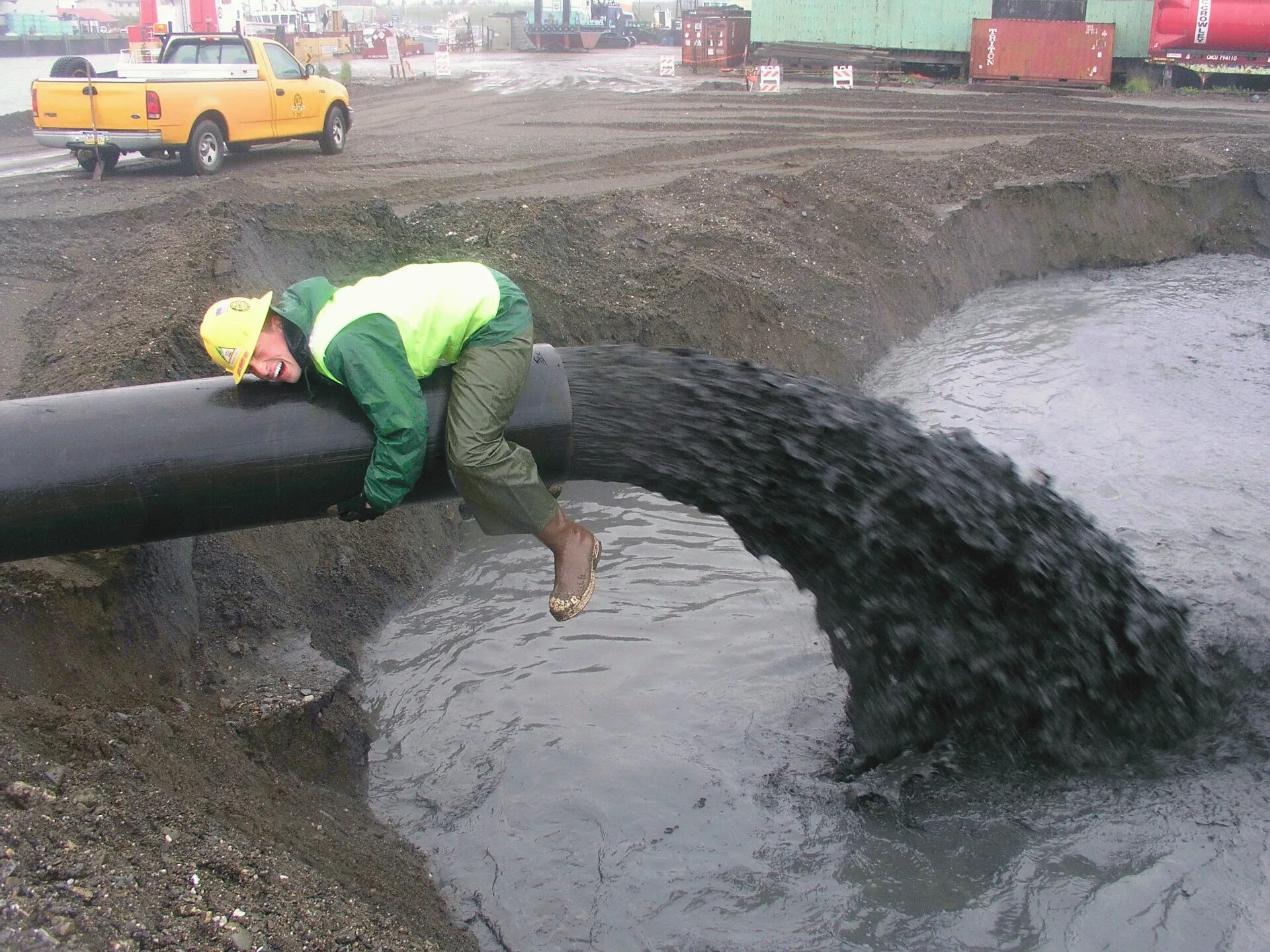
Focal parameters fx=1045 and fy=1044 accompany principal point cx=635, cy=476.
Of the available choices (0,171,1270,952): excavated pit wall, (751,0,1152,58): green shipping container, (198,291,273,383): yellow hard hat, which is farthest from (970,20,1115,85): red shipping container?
(198,291,273,383): yellow hard hat

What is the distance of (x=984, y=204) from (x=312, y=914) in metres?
13.0

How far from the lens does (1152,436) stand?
8.77 meters

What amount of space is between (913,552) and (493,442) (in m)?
→ 1.84

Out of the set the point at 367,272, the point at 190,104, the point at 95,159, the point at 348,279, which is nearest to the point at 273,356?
the point at 348,279

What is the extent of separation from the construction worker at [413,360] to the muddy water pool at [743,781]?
1.14m

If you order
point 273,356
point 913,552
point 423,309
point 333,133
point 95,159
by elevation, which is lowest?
point 913,552

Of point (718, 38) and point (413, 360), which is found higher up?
point (718, 38)

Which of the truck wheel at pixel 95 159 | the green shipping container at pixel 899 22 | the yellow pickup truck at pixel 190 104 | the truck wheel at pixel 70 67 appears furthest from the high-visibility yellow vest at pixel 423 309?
the green shipping container at pixel 899 22

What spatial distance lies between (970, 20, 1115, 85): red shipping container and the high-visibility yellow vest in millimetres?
26054

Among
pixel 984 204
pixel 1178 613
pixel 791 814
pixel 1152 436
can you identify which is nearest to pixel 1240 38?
pixel 984 204

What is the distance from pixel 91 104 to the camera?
13438 millimetres

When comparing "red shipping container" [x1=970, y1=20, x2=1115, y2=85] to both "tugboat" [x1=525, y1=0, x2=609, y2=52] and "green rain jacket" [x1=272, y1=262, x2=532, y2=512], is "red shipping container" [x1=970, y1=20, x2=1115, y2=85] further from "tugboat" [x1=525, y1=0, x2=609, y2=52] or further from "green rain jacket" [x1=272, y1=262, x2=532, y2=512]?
"green rain jacket" [x1=272, y1=262, x2=532, y2=512]

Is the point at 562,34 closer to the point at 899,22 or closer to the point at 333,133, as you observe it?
the point at 899,22

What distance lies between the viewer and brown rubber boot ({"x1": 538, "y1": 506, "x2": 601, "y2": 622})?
4.20 metres
